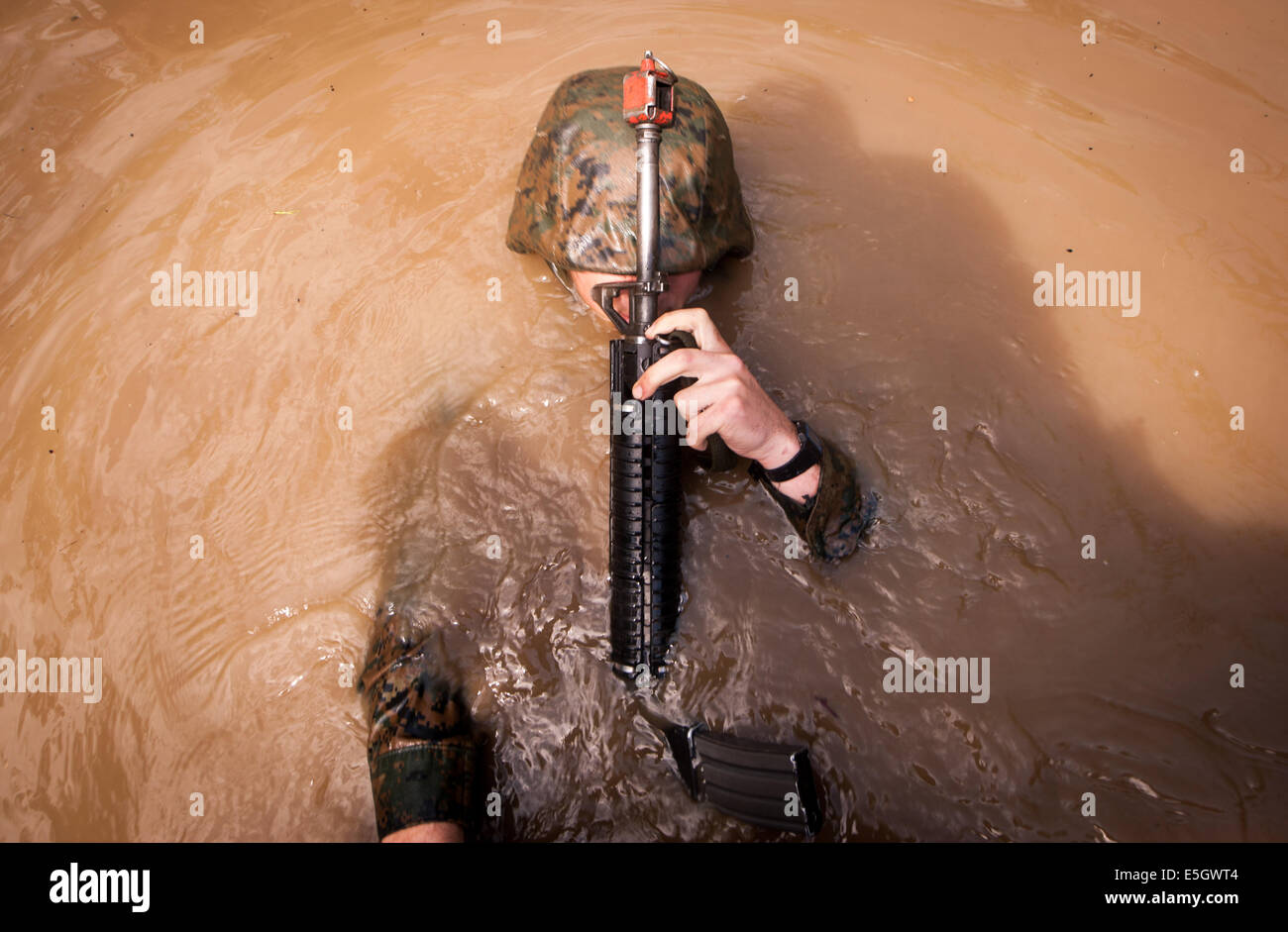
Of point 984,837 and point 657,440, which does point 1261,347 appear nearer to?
point 984,837

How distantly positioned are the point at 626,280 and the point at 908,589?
56.8 inches

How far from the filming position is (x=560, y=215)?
7.61 feet

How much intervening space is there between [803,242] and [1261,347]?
173 cm

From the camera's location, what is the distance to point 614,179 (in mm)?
2217

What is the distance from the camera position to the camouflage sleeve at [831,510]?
2334 millimetres

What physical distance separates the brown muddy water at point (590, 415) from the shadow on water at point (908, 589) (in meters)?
0.01

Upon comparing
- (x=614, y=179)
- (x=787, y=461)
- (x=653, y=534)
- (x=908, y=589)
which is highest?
(x=614, y=179)

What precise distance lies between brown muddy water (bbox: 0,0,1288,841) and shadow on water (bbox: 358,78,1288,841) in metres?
0.01
